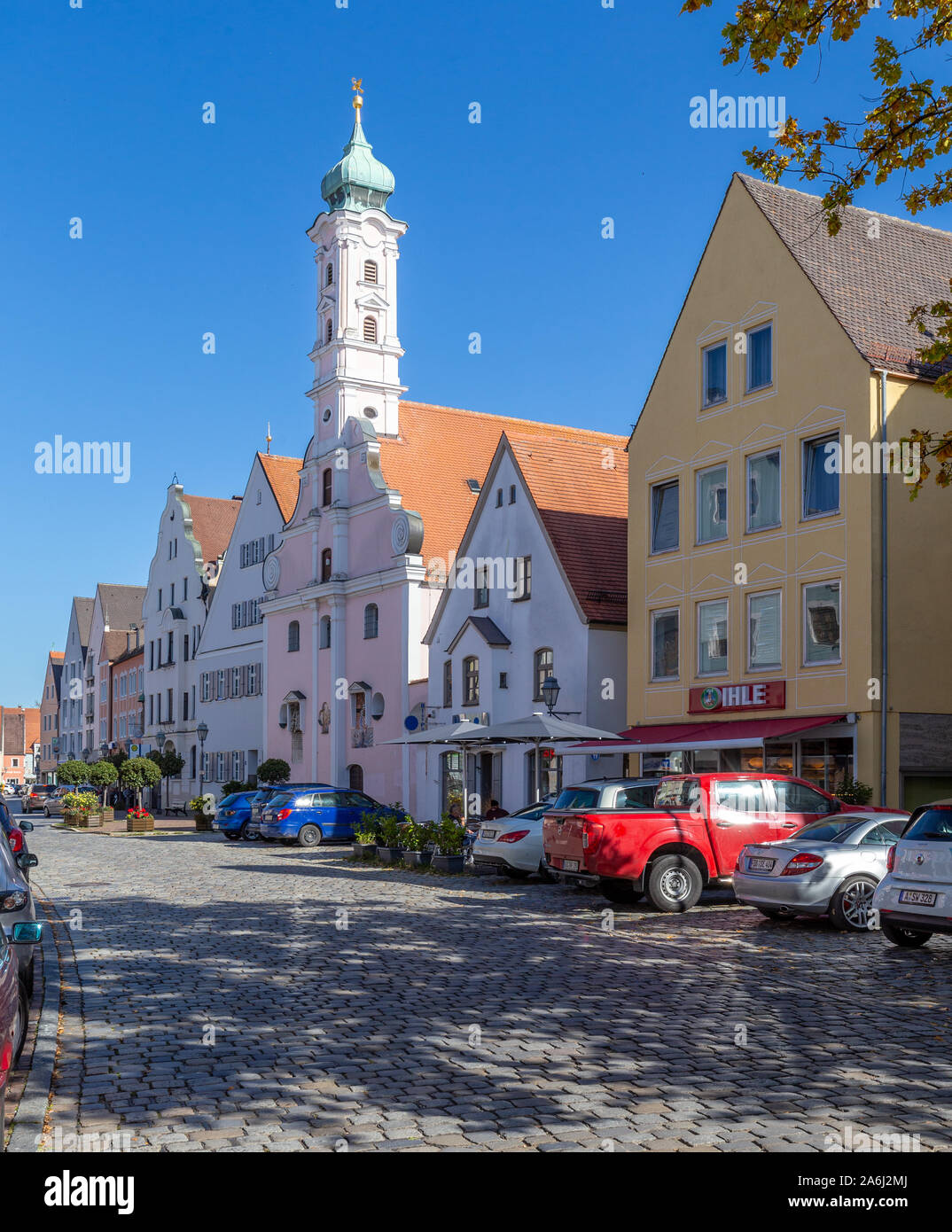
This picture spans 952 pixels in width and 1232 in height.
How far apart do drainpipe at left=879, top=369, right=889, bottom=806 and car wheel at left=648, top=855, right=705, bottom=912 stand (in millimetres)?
8796

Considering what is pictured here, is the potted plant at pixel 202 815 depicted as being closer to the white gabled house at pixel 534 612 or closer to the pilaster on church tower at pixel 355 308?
the white gabled house at pixel 534 612

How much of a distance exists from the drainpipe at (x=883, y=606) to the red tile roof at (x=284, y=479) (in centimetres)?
3852

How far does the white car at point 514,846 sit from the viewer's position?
2422cm

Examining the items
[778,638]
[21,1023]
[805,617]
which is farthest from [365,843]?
[21,1023]

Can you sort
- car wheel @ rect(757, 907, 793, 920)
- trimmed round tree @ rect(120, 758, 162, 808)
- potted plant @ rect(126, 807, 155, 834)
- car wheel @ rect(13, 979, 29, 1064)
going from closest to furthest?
car wheel @ rect(13, 979, 29, 1064) < car wheel @ rect(757, 907, 793, 920) < potted plant @ rect(126, 807, 155, 834) < trimmed round tree @ rect(120, 758, 162, 808)

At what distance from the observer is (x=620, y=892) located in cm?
2036

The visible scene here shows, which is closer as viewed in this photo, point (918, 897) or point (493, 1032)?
point (493, 1032)

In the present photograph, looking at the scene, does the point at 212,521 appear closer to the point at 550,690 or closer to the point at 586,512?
the point at 586,512

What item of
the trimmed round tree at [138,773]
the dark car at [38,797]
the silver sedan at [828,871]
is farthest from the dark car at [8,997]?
the dark car at [38,797]

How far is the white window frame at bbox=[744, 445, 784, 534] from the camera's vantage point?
99.1 feet

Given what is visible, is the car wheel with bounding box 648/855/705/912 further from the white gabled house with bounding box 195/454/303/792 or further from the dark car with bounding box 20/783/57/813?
the dark car with bounding box 20/783/57/813

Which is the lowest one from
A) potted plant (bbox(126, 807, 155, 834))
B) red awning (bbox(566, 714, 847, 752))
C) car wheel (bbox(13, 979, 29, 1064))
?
potted plant (bbox(126, 807, 155, 834))

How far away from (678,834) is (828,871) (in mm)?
3037

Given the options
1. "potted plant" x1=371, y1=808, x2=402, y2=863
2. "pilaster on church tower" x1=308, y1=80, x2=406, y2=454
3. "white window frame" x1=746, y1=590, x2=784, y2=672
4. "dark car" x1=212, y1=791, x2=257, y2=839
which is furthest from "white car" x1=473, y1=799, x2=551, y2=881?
"pilaster on church tower" x1=308, y1=80, x2=406, y2=454
